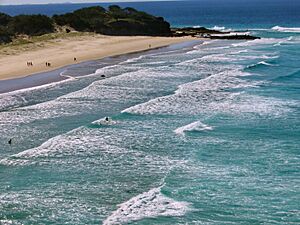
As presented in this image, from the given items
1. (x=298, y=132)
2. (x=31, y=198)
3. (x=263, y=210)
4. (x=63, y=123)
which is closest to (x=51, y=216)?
(x=31, y=198)

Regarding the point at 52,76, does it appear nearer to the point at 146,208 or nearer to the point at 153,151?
the point at 153,151

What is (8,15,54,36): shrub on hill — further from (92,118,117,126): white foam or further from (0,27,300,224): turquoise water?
(92,118,117,126): white foam

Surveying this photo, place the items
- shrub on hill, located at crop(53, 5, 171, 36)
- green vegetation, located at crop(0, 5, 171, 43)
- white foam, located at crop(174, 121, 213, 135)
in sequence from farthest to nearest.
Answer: shrub on hill, located at crop(53, 5, 171, 36)
green vegetation, located at crop(0, 5, 171, 43)
white foam, located at crop(174, 121, 213, 135)

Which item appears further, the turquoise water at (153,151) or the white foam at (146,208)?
the turquoise water at (153,151)

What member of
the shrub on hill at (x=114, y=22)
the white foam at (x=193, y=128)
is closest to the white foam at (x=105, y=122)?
the white foam at (x=193, y=128)

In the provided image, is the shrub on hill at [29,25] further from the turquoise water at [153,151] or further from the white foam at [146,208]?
the white foam at [146,208]

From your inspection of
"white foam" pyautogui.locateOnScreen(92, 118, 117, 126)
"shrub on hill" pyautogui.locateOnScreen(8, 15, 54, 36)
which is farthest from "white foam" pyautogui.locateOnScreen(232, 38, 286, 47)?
"white foam" pyautogui.locateOnScreen(92, 118, 117, 126)

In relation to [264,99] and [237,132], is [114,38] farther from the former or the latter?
[237,132]
